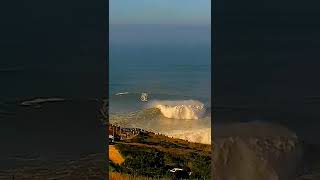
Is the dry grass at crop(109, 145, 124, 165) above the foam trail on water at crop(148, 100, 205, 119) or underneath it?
underneath

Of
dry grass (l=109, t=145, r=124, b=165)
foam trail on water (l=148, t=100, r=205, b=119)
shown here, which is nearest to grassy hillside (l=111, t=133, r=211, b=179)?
dry grass (l=109, t=145, r=124, b=165)

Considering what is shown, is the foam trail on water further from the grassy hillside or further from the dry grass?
the dry grass

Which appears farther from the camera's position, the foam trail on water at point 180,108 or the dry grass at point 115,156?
the dry grass at point 115,156

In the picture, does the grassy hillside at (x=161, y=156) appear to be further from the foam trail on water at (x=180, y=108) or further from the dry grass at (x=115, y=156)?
the foam trail on water at (x=180, y=108)

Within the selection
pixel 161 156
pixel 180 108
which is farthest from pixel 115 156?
pixel 180 108

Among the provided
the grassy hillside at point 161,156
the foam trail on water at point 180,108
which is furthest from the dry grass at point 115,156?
the foam trail on water at point 180,108
